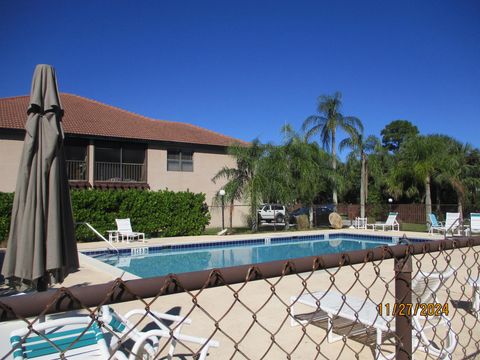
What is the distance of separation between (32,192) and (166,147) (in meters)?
19.2

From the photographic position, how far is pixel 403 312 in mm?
2109

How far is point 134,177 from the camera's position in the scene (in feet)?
73.2

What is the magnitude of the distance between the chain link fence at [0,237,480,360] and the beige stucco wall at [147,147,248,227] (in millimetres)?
15410

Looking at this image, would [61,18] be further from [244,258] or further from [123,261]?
[244,258]

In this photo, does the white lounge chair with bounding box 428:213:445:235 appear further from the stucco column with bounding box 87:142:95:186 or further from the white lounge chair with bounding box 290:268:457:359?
the stucco column with bounding box 87:142:95:186

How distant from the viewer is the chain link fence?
1.13 m

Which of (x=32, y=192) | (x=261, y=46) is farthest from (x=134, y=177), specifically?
(x=32, y=192)

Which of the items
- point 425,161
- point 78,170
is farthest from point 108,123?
point 425,161

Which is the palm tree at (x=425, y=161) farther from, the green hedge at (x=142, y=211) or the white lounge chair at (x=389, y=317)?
the white lounge chair at (x=389, y=317)

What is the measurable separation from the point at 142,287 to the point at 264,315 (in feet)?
15.9

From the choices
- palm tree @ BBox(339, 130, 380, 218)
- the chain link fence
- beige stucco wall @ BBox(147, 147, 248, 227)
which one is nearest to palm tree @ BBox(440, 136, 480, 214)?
palm tree @ BBox(339, 130, 380, 218)

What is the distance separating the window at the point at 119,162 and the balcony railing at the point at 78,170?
0.65 metres

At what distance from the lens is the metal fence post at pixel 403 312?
2084 millimetres

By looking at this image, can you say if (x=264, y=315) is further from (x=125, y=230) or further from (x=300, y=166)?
(x=300, y=166)
